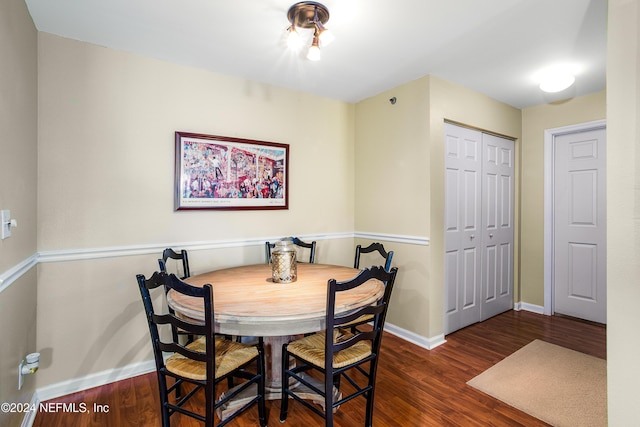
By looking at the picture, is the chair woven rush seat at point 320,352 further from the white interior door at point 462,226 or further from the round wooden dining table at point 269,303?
the white interior door at point 462,226

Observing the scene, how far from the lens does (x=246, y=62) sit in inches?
98.8

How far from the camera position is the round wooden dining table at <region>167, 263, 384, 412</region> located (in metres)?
1.48

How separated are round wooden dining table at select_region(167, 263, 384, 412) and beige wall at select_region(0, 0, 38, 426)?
2.35 ft

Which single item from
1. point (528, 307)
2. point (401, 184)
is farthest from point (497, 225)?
point (401, 184)

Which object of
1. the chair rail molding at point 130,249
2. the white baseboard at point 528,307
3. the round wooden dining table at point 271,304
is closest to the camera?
the round wooden dining table at point 271,304

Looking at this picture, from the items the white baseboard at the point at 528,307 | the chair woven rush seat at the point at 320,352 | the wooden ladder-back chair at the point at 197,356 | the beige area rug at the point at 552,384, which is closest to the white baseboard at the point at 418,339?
the beige area rug at the point at 552,384

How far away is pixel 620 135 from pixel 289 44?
1.93 meters

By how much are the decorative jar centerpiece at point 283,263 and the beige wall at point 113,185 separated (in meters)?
0.90

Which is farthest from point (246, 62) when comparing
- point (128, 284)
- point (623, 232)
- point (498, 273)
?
point (498, 273)

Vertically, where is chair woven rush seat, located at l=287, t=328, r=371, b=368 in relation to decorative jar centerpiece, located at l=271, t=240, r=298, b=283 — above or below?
below

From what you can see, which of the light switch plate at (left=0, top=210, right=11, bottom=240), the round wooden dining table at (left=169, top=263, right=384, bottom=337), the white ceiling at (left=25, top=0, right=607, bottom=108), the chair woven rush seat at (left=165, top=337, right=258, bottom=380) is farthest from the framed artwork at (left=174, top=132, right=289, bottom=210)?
the chair woven rush seat at (left=165, top=337, right=258, bottom=380)

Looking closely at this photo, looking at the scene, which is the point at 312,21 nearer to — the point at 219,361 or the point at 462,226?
the point at 219,361

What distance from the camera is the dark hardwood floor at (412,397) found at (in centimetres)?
183

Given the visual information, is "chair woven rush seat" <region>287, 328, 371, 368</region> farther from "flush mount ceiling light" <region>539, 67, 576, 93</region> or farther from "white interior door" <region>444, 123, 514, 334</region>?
"flush mount ceiling light" <region>539, 67, 576, 93</region>
